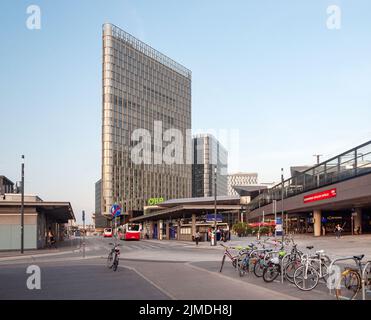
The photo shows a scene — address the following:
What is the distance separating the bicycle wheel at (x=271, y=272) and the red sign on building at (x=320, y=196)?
118ft

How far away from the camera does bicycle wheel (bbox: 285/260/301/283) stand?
1581 centimetres

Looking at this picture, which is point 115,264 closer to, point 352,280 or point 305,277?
point 305,277

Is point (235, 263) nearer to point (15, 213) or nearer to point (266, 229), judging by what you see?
point (15, 213)

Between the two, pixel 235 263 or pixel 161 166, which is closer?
pixel 235 263

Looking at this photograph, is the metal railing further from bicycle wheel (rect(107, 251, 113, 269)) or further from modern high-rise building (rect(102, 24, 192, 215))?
modern high-rise building (rect(102, 24, 192, 215))

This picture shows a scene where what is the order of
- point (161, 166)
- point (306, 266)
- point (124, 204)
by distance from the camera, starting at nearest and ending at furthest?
1. point (306, 266)
2. point (124, 204)
3. point (161, 166)

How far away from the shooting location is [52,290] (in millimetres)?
14953

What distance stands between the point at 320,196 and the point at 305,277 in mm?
42451

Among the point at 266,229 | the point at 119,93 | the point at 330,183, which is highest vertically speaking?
the point at 119,93

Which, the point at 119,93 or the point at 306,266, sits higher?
the point at 119,93

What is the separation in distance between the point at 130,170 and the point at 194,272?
148m

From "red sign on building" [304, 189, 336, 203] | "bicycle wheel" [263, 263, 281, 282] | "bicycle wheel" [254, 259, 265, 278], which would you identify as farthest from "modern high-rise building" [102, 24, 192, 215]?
"bicycle wheel" [263, 263, 281, 282]

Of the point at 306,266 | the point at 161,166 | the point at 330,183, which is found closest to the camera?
the point at 306,266
